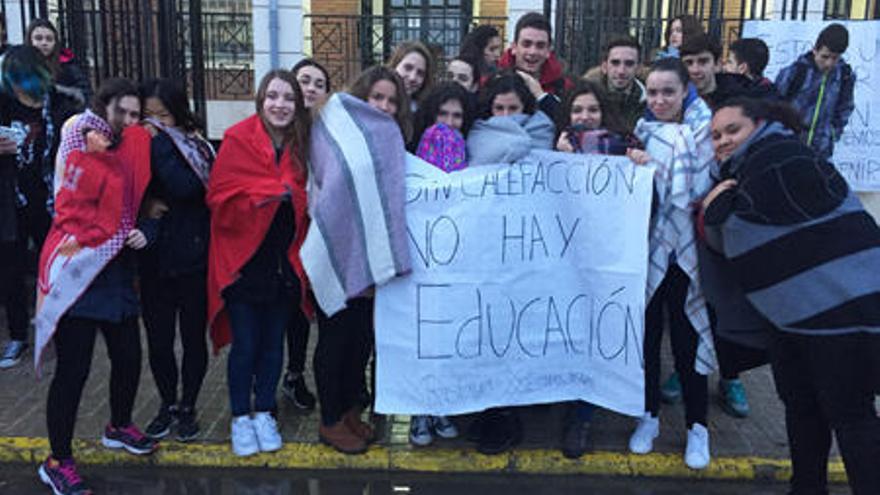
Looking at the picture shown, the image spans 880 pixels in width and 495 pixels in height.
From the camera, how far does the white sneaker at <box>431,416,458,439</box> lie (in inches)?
175

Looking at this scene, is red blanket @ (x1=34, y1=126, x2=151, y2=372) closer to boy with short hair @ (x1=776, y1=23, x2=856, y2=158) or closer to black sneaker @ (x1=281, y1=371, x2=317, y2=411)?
black sneaker @ (x1=281, y1=371, x2=317, y2=411)

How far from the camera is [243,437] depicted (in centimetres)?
417

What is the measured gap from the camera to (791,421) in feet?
12.1

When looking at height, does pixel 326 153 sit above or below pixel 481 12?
below

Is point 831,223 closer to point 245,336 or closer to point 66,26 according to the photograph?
point 245,336

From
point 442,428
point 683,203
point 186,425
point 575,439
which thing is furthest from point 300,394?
point 683,203

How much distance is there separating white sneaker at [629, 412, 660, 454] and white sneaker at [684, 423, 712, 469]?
0.20m

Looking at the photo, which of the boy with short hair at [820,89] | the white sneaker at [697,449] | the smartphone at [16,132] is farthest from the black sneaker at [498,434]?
the boy with short hair at [820,89]

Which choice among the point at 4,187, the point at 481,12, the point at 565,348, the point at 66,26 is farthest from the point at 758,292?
the point at 481,12

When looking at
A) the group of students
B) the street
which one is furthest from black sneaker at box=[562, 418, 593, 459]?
the street

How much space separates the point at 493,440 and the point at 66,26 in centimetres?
553

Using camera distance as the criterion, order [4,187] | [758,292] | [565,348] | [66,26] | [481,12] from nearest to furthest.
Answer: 1. [758,292]
2. [565,348]
3. [4,187]
4. [66,26]
5. [481,12]

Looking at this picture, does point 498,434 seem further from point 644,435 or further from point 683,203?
point 683,203

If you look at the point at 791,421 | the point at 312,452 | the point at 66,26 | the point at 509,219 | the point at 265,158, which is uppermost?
the point at 66,26
